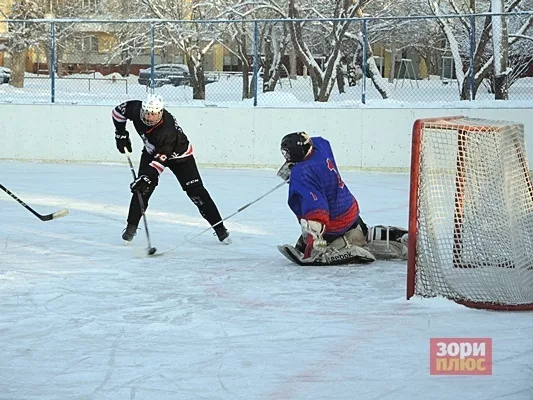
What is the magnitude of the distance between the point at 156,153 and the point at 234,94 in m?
5.61

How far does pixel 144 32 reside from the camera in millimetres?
13195

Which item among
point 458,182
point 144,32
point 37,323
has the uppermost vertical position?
point 144,32

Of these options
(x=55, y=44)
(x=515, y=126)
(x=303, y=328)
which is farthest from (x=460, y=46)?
(x=303, y=328)

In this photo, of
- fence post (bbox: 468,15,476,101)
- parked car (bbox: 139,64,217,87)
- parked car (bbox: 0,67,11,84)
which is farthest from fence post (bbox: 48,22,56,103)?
fence post (bbox: 468,15,476,101)

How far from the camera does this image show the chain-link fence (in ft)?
38.2

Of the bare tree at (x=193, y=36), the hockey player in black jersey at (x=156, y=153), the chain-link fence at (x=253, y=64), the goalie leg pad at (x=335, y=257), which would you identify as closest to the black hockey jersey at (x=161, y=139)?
the hockey player in black jersey at (x=156, y=153)

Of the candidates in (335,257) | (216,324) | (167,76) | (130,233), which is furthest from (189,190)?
(167,76)

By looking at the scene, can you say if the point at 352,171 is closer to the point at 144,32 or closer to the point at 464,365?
the point at 144,32

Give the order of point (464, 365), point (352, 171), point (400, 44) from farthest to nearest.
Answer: point (400, 44), point (352, 171), point (464, 365)

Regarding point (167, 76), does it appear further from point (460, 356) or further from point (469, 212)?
point (460, 356)

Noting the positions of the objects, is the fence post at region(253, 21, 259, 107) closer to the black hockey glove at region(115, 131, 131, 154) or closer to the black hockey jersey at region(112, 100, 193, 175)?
the black hockey glove at region(115, 131, 131, 154)

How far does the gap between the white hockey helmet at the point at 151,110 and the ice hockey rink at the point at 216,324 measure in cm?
77

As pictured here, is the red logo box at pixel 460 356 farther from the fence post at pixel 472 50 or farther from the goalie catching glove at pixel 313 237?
the fence post at pixel 472 50

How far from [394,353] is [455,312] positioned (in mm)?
715
